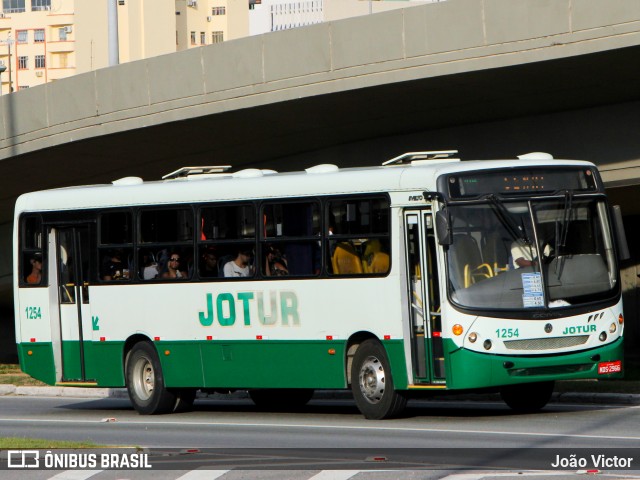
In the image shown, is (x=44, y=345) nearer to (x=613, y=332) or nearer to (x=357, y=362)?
(x=357, y=362)

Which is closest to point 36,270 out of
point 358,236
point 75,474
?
point 358,236

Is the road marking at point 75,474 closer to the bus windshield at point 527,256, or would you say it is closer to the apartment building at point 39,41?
the bus windshield at point 527,256

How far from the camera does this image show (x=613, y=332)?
52.9ft

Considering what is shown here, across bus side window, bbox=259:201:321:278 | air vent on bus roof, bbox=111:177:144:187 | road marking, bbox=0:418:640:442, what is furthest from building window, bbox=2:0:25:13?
bus side window, bbox=259:201:321:278

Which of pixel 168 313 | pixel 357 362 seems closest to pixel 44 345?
pixel 168 313

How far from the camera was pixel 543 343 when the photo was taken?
15.7 m

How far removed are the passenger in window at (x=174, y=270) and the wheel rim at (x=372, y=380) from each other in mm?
3326

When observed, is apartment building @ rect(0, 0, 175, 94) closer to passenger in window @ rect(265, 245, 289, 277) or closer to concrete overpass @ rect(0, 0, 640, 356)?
concrete overpass @ rect(0, 0, 640, 356)

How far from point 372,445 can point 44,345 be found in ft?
27.5

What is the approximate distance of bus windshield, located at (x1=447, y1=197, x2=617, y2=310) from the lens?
1566cm

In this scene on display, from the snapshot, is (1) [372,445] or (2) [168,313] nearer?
(1) [372,445]

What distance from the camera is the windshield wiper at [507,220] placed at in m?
15.9

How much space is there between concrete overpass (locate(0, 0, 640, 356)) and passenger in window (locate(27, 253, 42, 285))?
18.8ft

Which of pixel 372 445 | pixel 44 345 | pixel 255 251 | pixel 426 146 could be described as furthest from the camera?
pixel 426 146
